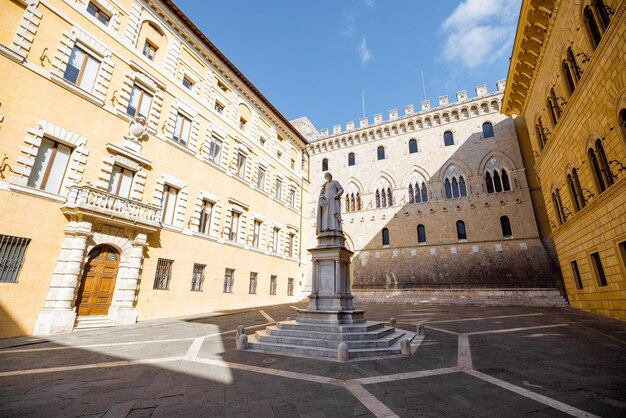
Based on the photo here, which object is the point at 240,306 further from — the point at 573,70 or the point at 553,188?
the point at 573,70

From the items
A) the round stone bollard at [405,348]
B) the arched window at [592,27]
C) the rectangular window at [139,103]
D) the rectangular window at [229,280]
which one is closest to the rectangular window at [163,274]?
the rectangular window at [229,280]

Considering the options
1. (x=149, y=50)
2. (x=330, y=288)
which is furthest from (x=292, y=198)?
(x=330, y=288)

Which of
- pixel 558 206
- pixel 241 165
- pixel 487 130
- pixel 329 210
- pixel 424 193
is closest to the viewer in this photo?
pixel 329 210

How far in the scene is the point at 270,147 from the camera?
24.2m

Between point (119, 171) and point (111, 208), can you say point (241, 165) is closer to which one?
point (119, 171)

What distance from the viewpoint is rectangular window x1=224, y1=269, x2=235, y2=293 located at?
1761cm

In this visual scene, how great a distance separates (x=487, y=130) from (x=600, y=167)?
1731cm

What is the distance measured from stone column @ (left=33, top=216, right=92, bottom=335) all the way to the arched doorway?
618 millimetres

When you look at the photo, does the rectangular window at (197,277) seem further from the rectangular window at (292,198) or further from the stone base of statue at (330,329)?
the rectangular window at (292,198)

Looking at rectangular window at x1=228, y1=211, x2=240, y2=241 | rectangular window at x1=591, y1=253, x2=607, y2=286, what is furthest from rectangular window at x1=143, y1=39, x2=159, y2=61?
rectangular window at x1=591, y1=253, x2=607, y2=286

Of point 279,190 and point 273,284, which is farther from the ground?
point 279,190

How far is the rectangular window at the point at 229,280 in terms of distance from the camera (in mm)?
17609

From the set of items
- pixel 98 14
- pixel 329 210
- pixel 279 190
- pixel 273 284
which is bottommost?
pixel 273 284

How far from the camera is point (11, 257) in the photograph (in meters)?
9.12
